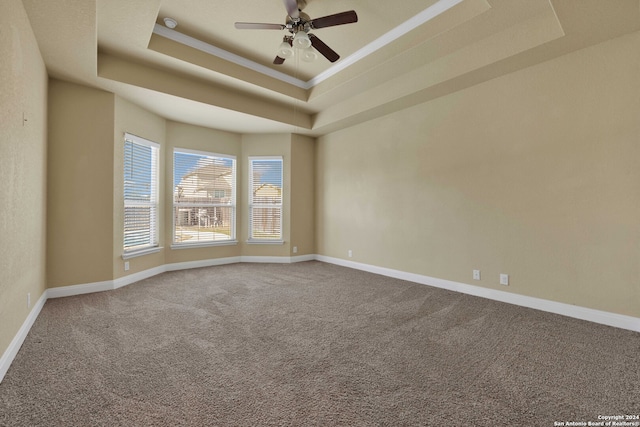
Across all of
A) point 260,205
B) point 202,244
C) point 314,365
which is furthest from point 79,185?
point 314,365

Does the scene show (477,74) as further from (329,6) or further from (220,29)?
(220,29)

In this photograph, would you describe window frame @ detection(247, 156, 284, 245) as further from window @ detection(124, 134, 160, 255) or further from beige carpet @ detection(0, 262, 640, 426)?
beige carpet @ detection(0, 262, 640, 426)

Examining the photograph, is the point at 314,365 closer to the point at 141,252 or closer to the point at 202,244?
the point at 141,252

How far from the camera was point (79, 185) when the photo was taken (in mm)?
3561

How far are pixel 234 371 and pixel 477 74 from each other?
3.94 m

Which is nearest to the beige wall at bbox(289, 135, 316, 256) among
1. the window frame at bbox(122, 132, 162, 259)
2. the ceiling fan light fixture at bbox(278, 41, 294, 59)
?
the window frame at bbox(122, 132, 162, 259)

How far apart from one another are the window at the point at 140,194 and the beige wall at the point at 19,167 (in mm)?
1045

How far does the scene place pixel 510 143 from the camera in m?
3.31

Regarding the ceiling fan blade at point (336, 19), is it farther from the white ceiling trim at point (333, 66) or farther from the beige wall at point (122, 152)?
the beige wall at point (122, 152)

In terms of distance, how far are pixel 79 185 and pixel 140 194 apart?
874 millimetres

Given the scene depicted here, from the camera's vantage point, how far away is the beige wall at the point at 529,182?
8.63 ft

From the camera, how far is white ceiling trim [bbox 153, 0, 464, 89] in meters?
2.94

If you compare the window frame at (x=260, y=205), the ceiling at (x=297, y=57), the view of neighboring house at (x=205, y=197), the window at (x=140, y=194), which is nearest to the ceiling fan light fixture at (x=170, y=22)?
the ceiling at (x=297, y=57)

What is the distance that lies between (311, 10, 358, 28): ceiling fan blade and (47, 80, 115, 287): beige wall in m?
3.05
